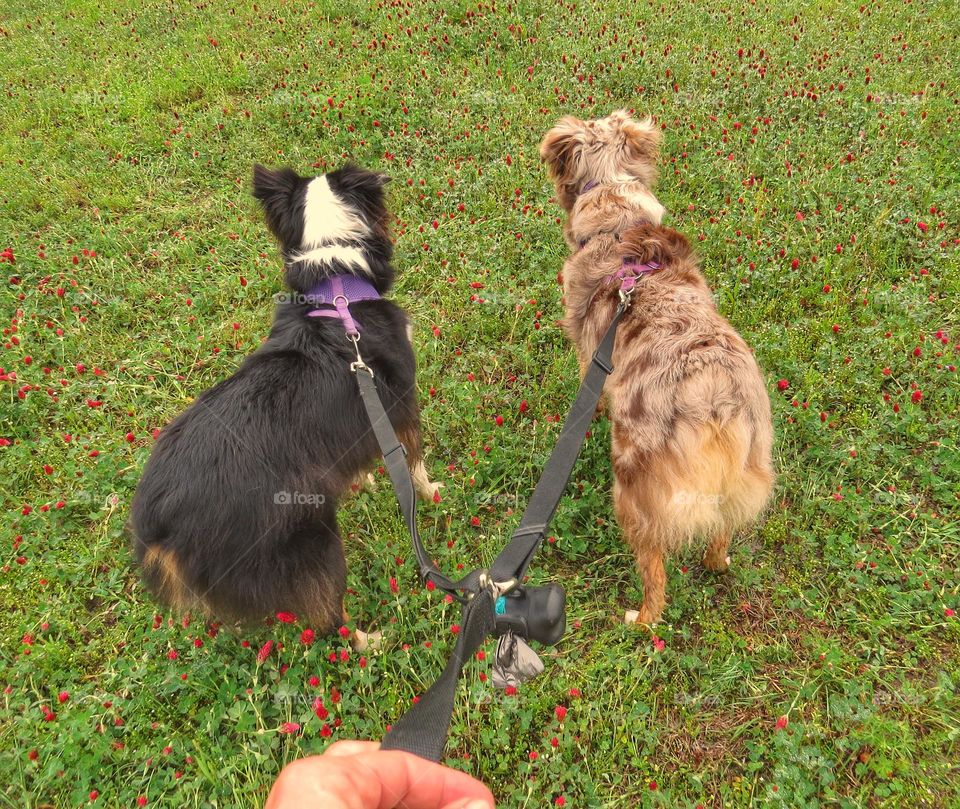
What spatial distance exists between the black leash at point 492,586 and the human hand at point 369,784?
0.55 feet

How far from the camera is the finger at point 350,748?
44.0 inches

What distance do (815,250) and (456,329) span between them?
318 centimetres

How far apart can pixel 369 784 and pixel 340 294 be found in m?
2.51

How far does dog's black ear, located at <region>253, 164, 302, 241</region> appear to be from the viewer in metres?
3.28

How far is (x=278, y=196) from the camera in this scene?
3295mm

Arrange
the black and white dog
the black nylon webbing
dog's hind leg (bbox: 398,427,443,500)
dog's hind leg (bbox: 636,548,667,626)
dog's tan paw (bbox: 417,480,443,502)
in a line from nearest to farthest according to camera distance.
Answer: the black nylon webbing, the black and white dog, dog's hind leg (bbox: 636,548,667,626), dog's hind leg (bbox: 398,427,443,500), dog's tan paw (bbox: 417,480,443,502)

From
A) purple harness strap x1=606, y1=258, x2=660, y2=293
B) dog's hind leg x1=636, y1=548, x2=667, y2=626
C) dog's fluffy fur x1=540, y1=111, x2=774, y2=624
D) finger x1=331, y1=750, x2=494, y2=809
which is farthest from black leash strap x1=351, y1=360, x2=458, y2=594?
purple harness strap x1=606, y1=258, x2=660, y2=293

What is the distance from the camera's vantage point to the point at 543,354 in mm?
4465

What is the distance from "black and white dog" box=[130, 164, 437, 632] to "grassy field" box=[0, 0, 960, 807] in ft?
2.13

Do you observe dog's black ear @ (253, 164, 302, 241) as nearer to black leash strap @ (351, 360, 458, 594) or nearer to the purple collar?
the purple collar

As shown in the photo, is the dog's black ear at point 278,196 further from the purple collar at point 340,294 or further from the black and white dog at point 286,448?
the purple collar at point 340,294

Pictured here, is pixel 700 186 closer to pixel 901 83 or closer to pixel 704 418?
pixel 901 83

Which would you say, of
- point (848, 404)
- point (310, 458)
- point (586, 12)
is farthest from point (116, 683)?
point (586, 12)

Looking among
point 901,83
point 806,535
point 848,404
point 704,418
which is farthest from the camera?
point 901,83
